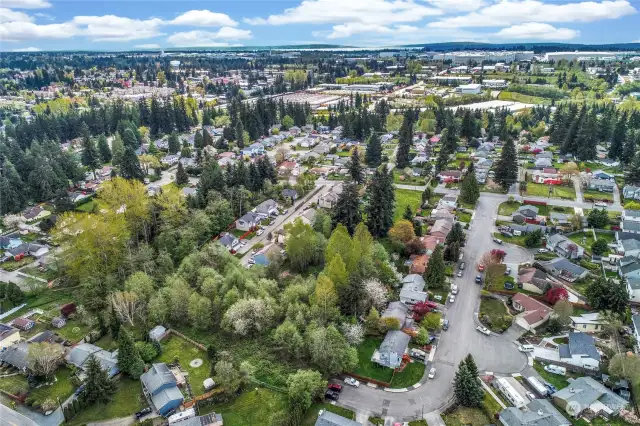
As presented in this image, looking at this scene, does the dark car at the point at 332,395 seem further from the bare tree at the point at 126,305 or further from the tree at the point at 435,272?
the tree at the point at 435,272

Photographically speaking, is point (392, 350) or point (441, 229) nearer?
point (392, 350)

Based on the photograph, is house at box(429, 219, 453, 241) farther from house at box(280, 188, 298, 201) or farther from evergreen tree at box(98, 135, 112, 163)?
evergreen tree at box(98, 135, 112, 163)

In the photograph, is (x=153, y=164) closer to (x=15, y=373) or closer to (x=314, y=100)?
(x=15, y=373)

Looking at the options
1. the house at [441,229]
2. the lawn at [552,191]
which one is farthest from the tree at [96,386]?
the lawn at [552,191]

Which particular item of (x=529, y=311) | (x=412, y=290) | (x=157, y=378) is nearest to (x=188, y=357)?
(x=157, y=378)

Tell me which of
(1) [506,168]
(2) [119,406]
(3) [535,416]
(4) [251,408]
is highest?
(1) [506,168]

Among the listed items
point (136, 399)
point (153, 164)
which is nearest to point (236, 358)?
point (136, 399)

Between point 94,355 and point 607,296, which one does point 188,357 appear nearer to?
point 94,355
